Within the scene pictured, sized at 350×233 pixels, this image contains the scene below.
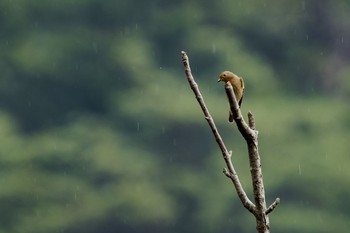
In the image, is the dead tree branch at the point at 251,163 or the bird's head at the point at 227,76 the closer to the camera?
the dead tree branch at the point at 251,163

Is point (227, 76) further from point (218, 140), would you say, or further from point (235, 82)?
point (218, 140)

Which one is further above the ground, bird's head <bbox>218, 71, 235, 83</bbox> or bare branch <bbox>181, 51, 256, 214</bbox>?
bird's head <bbox>218, 71, 235, 83</bbox>

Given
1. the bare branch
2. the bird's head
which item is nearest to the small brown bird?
the bird's head

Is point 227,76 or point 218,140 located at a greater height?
point 227,76

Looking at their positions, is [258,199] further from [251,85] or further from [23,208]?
[251,85]

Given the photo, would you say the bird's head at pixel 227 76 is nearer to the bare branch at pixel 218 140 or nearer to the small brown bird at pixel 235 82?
the small brown bird at pixel 235 82

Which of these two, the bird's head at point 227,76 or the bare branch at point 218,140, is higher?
the bird's head at point 227,76

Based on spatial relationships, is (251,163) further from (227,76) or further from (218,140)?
(227,76)

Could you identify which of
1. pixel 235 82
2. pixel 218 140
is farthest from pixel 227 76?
pixel 218 140

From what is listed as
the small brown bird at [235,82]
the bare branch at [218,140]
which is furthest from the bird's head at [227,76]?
the bare branch at [218,140]

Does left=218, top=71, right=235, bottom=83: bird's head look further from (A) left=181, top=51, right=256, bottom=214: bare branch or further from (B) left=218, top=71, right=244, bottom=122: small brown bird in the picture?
(A) left=181, top=51, right=256, bottom=214: bare branch

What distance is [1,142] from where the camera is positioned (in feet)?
73.0

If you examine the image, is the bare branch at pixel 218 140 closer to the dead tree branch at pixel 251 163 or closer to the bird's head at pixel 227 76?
the dead tree branch at pixel 251 163

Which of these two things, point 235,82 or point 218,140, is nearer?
point 218,140
